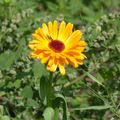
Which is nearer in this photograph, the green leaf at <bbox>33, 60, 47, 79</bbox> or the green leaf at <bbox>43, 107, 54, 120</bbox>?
the green leaf at <bbox>43, 107, 54, 120</bbox>

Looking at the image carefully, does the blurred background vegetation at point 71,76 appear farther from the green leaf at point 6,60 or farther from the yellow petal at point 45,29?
the yellow petal at point 45,29

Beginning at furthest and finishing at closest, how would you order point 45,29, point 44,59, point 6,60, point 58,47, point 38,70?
point 6,60 < point 38,70 < point 45,29 < point 58,47 < point 44,59

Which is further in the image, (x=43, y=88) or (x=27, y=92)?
(x=27, y=92)

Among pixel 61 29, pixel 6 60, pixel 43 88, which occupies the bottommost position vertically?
pixel 43 88

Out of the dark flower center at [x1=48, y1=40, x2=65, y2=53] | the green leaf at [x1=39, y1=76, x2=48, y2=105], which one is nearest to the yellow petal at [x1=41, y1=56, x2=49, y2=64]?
the dark flower center at [x1=48, y1=40, x2=65, y2=53]

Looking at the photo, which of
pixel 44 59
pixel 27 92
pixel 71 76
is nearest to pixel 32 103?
pixel 27 92

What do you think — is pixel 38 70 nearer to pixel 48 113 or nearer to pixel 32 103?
pixel 32 103

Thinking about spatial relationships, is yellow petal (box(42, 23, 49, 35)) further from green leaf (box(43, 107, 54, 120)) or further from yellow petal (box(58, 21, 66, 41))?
green leaf (box(43, 107, 54, 120))
